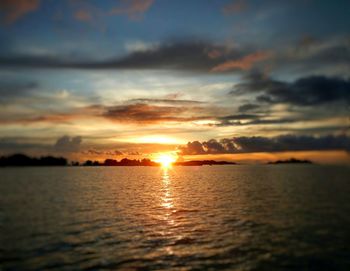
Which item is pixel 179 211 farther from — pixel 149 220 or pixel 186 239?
pixel 186 239

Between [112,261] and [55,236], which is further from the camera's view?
[55,236]

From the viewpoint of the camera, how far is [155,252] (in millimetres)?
29016

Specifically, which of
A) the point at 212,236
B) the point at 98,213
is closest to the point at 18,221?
the point at 98,213

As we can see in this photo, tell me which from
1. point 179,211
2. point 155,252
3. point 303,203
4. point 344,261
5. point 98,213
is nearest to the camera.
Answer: point 344,261

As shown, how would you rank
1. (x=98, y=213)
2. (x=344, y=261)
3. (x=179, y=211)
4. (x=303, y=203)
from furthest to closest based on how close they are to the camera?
(x=303, y=203) < (x=179, y=211) < (x=98, y=213) < (x=344, y=261)

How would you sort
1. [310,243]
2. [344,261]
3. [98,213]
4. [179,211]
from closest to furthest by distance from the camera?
[344,261]
[310,243]
[98,213]
[179,211]

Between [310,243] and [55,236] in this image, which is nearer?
[310,243]

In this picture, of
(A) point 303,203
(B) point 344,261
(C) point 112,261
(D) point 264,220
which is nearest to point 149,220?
(D) point 264,220

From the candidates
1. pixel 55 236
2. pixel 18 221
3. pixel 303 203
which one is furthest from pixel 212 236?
pixel 303 203

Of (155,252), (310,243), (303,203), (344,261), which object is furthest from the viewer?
(303,203)

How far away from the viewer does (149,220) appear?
45.1 meters

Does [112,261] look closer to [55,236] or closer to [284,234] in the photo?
[55,236]

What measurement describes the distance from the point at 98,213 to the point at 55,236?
15735 mm

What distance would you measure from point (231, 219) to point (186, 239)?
516 inches
